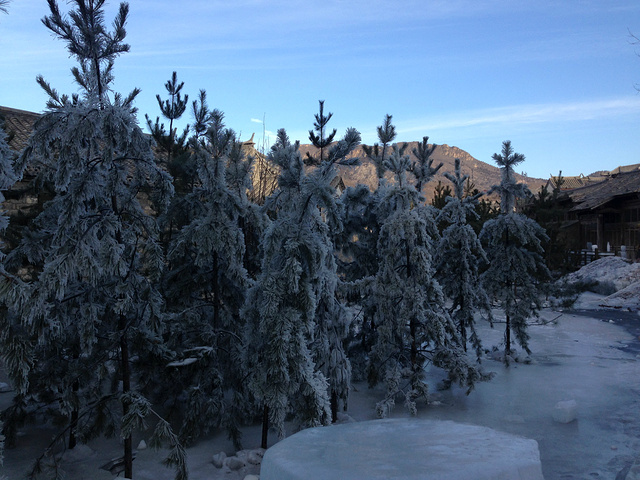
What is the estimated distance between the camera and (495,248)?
1352 centimetres

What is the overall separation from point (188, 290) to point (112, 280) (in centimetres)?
225

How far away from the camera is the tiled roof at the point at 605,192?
34.2 m

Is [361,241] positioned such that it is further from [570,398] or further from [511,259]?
[570,398]

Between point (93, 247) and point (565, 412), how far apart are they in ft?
26.8

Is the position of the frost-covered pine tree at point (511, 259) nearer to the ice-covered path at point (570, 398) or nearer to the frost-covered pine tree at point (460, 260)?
the frost-covered pine tree at point (460, 260)

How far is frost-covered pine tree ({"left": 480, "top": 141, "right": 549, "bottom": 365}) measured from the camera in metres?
12.7

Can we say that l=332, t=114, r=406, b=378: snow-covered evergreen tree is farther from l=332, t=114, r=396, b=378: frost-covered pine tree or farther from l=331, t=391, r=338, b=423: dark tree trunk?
l=331, t=391, r=338, b=423: dark tree trunk

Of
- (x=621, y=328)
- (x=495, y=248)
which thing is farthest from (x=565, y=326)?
(x=495, y=248)

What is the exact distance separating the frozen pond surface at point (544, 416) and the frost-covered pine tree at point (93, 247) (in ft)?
3.07

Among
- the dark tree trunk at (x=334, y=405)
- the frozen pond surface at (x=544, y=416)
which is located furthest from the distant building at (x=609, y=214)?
the dark tree trunk at (x=334, y=405)

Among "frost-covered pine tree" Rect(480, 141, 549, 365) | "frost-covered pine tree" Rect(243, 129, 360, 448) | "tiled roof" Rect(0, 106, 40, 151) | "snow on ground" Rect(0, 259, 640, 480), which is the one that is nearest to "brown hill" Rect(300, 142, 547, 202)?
"tiled roof" Rect(0, 106, 40, 151)

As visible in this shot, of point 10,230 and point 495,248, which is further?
point 495,248

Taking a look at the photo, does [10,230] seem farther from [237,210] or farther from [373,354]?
[373,354]

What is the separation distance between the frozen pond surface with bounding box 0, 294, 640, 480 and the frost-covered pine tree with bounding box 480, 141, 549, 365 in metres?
1.30
